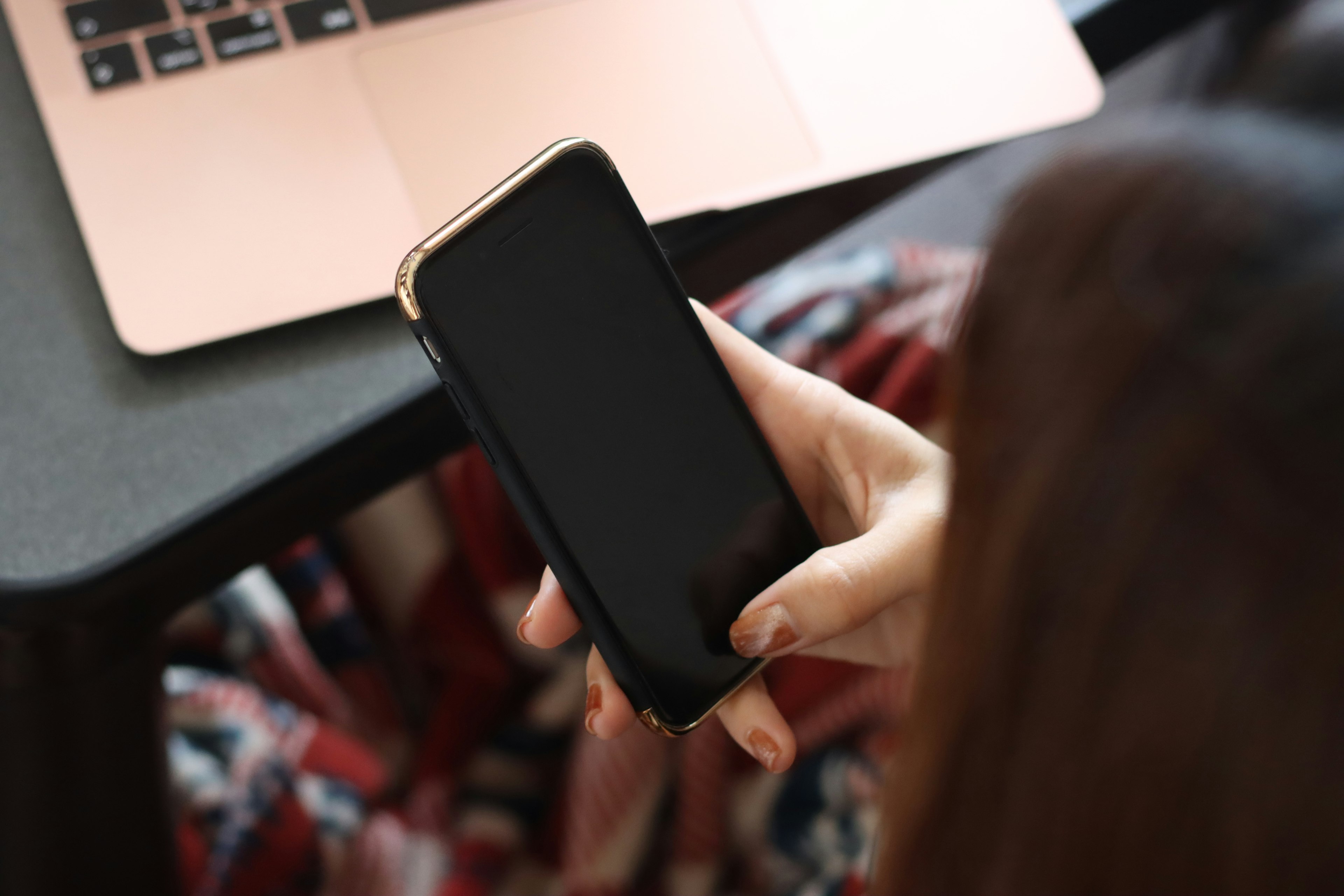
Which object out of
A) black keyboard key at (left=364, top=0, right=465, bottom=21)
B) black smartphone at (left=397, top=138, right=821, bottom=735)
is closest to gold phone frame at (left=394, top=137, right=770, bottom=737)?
black smartphone at (left=397, top=138, right=821, bottom=735)

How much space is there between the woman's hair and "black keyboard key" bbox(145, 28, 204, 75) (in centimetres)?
35

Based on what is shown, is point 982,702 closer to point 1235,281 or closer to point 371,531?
point 1235,281

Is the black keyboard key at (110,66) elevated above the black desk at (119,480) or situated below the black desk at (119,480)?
above

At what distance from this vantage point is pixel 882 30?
44 centimetres

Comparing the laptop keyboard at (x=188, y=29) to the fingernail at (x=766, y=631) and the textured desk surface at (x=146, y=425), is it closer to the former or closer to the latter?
the textured desk surface at (x=146, y=425)

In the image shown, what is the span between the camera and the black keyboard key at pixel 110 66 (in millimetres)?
397

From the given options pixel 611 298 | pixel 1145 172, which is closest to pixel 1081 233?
pixel 1145 172

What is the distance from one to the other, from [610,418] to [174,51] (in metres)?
0.23

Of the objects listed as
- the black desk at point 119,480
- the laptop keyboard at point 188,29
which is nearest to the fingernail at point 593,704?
the black desk at point 119,480

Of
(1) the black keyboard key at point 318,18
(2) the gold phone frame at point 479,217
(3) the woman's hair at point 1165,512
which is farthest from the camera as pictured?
(1) the black keyboard key at point 318,18

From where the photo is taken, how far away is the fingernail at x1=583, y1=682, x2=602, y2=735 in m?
0.37

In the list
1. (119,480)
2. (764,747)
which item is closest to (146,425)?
(119,480)

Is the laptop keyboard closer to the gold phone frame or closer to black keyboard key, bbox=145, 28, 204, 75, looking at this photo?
black keyboard key, bbox=145, 28, 204, 75

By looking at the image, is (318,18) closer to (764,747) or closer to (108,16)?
(108,16)
